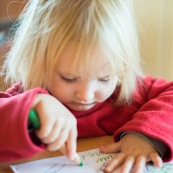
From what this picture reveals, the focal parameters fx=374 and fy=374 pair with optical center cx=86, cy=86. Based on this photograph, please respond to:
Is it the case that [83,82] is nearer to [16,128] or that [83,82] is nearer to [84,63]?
[84,63]

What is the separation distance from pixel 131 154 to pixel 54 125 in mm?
160

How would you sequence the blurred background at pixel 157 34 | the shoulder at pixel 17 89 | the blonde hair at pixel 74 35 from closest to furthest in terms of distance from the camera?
1. the blonde hair at pixel 74 35
2. the shoulder at pixel 17 89
3. the blurred background at pixel 157 34

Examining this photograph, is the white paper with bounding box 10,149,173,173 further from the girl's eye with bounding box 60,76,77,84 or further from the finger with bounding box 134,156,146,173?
the girl's eye with bounding box 60,76,77,84

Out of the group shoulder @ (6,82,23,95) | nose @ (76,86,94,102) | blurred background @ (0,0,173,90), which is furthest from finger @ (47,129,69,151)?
blurred background @ (0,0,173,90)

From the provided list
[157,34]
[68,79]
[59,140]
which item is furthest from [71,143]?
[157,34]

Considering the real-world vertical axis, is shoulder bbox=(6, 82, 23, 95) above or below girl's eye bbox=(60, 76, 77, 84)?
below

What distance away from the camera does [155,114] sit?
0.69 m

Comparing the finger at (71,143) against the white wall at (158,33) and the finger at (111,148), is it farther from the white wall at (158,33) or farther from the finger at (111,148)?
the white wall at (158,33)

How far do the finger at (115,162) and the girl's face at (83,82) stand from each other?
112 mm

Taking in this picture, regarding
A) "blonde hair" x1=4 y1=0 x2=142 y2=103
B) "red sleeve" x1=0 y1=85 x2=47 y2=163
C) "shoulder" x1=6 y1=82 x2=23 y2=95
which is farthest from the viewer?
"shoulder" x1=6 y1=82 x2=23 y2=95

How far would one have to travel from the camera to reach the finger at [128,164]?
58 centimetres

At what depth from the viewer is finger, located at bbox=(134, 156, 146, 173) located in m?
0.58

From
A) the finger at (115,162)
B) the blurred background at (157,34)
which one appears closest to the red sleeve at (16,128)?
the finger at (115,162)

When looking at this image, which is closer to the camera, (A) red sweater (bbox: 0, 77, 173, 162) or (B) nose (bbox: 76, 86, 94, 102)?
(A) red sweater (bbox: 0, 77, 173, 162)
